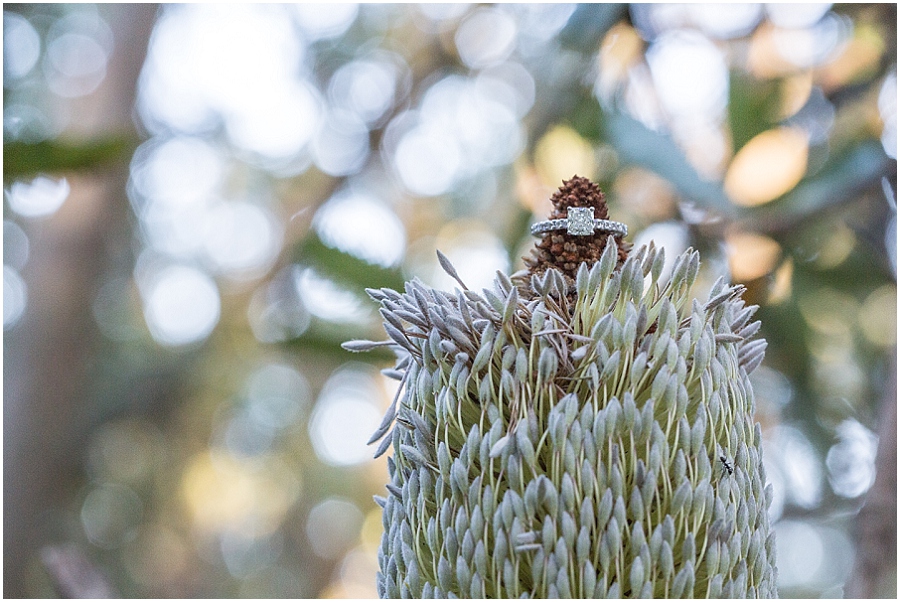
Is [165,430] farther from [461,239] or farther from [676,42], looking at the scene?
[676,42]

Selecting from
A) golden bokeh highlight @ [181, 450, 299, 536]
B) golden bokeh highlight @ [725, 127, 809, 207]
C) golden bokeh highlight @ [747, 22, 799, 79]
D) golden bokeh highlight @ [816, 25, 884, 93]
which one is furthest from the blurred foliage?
golden bokeh highlight @ [181, 450, 299, 536]

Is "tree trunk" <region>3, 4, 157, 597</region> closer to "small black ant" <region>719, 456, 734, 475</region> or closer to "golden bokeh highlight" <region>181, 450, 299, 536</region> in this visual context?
"small black ant" <region>719, 456, 734, 475</region>

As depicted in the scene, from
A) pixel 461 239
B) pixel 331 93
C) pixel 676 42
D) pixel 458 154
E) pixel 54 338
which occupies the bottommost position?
pixel 54 338

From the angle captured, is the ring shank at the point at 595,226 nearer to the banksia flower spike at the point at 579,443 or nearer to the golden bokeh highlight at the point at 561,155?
the banksia flower spike at the point at 579,443

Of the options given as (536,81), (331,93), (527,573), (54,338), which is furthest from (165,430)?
(527,573)

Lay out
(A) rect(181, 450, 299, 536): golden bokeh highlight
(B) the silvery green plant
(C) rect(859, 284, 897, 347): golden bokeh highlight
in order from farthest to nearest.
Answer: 1. (A) rect(181, 450, 299, 536): golden bokeh highlight
2. (C) rect(859, 284, 897, 347): golden bokeh highlight
3. (B) the silvery green plant

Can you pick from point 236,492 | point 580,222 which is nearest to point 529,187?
point 580,222

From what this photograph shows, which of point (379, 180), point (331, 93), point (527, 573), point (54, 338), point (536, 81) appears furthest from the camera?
point (331, 93)
